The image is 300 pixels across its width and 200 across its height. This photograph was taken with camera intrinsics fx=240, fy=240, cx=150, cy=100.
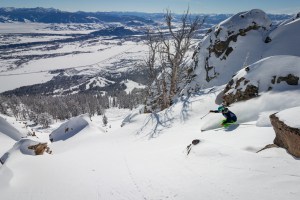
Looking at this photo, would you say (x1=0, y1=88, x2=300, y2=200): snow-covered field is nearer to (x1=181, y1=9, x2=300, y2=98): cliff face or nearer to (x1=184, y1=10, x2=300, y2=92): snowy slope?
(x1=181, y1=9, x2=300, y2=98): cliff face

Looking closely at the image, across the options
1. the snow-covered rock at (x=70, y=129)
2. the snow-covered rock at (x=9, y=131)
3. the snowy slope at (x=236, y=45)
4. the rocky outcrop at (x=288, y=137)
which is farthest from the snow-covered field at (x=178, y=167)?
the snow-covered rock at (x=9, y=131)

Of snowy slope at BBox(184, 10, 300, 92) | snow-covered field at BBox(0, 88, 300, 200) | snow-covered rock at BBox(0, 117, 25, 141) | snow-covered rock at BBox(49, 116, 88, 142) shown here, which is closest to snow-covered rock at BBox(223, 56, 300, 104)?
snow-covered field at BBox(0, 88, 300, 200)

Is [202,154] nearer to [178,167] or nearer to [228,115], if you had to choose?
[178,167]

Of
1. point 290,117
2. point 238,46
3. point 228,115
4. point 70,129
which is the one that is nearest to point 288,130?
point 290,117

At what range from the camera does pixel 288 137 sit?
402 inches

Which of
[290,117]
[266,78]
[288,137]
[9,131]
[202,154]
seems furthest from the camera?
[9,131]

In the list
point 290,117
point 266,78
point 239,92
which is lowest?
point 239,92

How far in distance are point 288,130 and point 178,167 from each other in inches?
209

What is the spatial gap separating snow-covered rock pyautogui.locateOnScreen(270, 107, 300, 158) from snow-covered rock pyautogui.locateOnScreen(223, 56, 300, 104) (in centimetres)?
752

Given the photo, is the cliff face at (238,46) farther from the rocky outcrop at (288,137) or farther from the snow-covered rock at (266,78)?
Answer: the rocky outcrop at (288,137)

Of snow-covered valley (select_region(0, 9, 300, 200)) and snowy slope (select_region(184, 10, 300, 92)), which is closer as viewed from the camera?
snow-covered valley (select_region(0, 9, 300, 200))

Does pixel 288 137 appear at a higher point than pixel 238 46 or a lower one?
lower

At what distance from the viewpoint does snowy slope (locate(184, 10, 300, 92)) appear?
104 feet

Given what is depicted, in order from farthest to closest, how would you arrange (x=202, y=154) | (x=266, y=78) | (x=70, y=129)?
(x=70, y=129) → (x=266, y=78) → (x=202, y=154)
